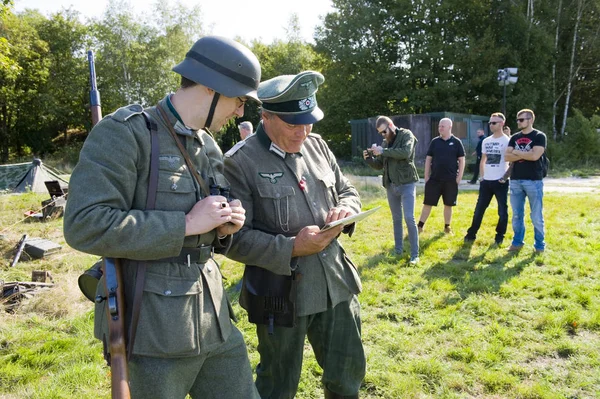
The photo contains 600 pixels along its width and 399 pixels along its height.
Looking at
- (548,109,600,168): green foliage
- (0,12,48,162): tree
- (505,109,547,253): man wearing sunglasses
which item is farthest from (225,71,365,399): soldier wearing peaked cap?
(0,12,48,162): tree

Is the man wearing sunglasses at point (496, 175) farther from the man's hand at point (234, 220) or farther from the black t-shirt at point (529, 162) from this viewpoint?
the man's hand at point (234, 220)

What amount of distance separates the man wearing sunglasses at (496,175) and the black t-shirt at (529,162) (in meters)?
0.45

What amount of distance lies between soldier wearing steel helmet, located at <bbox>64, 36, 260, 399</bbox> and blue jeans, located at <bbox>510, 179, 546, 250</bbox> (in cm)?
658

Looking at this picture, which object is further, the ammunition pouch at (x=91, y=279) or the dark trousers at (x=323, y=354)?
the dark trousers at (x=323, y=354)

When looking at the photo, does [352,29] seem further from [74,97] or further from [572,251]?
[572,251]

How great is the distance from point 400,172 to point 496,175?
80.3 inches

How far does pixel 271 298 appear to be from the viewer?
267cm

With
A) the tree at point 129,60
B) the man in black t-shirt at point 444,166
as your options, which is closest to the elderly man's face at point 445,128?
the man in black t-shirt at point 444,166

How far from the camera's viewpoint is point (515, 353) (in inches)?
168

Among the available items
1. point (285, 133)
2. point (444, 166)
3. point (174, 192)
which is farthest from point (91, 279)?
point (444, 166)

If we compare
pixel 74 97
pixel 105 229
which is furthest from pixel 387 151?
pixel 74 97

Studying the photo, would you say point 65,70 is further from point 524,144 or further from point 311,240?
point 311,240

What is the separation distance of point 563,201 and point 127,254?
1300cm

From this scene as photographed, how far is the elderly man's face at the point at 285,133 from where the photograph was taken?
2.74m
